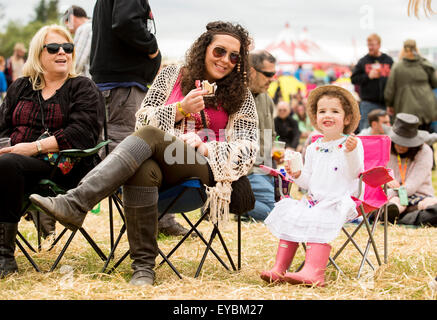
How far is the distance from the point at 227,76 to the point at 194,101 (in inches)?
17.0

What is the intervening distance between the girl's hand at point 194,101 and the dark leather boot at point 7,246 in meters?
1.11

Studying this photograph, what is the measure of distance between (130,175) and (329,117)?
3.79 feet

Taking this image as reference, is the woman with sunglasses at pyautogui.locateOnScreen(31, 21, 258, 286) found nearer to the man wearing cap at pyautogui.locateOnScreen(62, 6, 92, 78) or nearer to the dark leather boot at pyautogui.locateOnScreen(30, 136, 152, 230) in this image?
the dark leather boot at pyautogui.locateOnScreen(30, 136, 152, 230)

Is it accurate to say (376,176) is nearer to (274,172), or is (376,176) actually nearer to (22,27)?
(274,172)

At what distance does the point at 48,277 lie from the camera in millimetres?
3215

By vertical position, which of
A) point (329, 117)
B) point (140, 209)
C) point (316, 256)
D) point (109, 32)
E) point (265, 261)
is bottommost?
point (265, 261)

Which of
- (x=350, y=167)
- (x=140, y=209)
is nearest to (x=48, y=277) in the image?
(x=140, y=209)

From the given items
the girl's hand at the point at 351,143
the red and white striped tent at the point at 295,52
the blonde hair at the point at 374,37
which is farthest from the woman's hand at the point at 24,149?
the red and white striped tent at the point at 295,52

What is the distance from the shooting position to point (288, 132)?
9.04m

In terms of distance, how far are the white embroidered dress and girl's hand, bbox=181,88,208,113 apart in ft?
2.22

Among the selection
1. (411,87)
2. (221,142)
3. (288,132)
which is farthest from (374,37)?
(221,142)

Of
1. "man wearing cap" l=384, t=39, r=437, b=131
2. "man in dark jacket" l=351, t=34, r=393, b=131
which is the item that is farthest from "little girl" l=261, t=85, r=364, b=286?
"man wearing cap" l=384, t=39, r=437, b=131

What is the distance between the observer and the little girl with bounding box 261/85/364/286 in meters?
3.04
